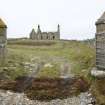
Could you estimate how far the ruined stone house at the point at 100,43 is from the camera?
5675 centimetres

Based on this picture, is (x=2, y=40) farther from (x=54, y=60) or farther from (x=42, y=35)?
(x=42, y=35)

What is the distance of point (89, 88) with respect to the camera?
53.2 m

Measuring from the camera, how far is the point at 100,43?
57719mm

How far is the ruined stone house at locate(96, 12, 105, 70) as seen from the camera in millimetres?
56750

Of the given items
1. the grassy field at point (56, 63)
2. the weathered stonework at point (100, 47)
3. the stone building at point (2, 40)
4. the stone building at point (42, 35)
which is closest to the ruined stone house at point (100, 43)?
the weathered stonework at point (100, 47)

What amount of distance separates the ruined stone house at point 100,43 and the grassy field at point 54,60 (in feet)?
7.99

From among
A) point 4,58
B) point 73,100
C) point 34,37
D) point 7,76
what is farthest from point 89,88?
point 34,37

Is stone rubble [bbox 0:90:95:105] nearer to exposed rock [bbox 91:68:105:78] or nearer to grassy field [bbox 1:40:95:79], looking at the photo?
exposed rock [bbox 91:68:105:78]

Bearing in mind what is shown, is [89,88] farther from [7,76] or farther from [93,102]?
[7,76]

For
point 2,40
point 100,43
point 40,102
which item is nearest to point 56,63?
point 2,40

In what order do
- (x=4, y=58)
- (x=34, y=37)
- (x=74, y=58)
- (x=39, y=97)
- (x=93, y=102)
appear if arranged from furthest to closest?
(x=34, y=37) < (x=74, y=58) < (x=4, y=58) < (x=39, y=97) < (x=93, y=102)

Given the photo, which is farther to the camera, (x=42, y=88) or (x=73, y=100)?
(x=42, y=88)

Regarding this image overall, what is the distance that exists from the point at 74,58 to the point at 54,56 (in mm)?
5417

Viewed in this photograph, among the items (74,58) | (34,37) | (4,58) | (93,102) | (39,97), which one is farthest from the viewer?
(34,37)
